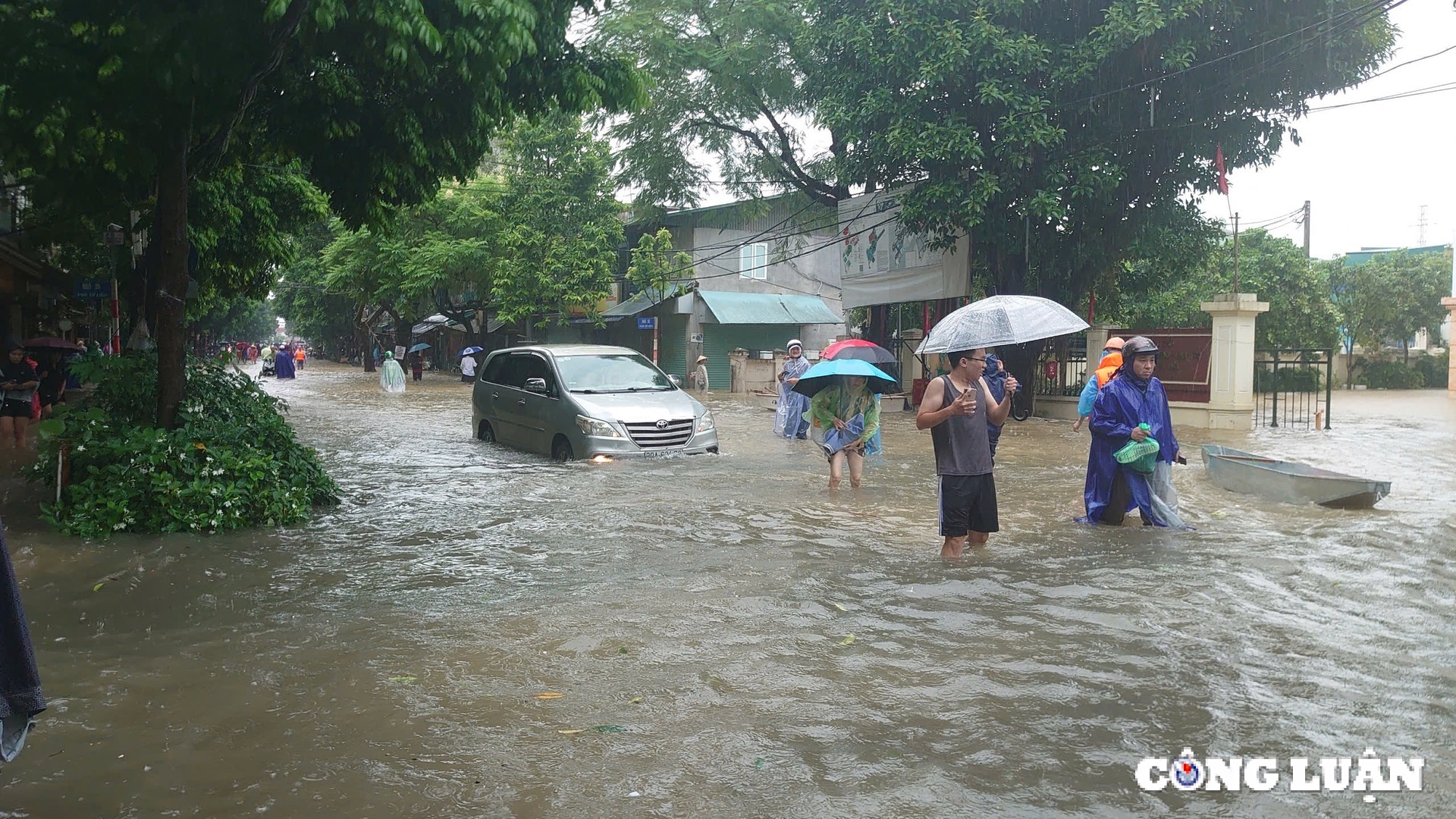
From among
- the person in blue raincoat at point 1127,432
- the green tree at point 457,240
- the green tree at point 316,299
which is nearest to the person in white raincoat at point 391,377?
the green tree at point 457,240

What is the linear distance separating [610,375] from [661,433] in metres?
1.50

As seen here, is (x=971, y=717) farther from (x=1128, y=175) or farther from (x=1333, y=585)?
(x=1128, y=175)

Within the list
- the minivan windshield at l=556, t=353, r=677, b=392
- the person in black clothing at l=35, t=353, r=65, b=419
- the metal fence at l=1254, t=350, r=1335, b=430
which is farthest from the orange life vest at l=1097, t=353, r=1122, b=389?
the person in black clothing at l=35, t=353, r=65, b=419

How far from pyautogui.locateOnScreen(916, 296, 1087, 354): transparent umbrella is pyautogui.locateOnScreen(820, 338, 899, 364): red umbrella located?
4.75 metres

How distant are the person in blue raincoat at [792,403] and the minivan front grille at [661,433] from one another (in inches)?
130

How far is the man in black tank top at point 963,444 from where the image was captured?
7.36 metres

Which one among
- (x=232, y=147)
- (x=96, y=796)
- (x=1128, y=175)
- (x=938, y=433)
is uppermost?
(x=1128, y=175)

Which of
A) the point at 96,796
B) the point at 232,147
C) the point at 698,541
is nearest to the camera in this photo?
the point at 96,796

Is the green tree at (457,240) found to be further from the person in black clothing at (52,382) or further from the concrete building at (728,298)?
the person in black clothing at (52,382)

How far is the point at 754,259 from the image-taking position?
4309 centimetres

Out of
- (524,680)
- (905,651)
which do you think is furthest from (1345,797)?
(524,680)

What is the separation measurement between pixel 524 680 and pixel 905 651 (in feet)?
6.30

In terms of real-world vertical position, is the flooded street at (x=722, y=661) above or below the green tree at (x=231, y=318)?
below

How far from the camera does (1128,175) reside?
71.5ft
